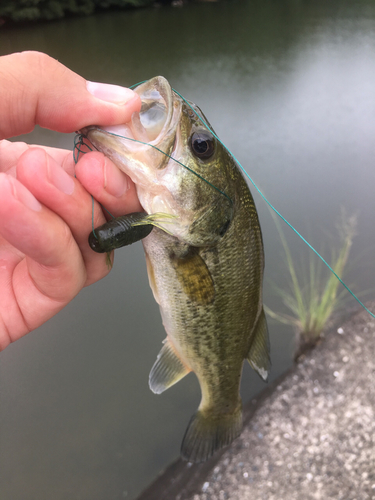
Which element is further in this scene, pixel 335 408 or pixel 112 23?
pixel 112 23

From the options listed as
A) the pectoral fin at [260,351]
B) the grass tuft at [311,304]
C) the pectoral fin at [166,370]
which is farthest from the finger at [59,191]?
the grass tuft at [311,304]

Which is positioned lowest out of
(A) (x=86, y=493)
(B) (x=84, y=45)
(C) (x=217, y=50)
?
(A) (x=86, y=493)

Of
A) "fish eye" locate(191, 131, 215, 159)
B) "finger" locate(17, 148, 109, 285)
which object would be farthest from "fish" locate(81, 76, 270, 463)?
"finger" locate(17, 148, 109, 285)

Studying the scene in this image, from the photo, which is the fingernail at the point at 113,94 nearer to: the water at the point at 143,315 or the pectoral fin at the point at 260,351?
the pectoral fin at the point at 260,351

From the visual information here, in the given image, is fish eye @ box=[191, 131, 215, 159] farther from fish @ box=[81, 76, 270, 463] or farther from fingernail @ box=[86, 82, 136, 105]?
fingernail @ box=[86, 82, 136, 105]

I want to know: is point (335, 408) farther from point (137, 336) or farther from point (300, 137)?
point (300, 137)

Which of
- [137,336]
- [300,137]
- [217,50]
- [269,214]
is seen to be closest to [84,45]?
[217,50]
